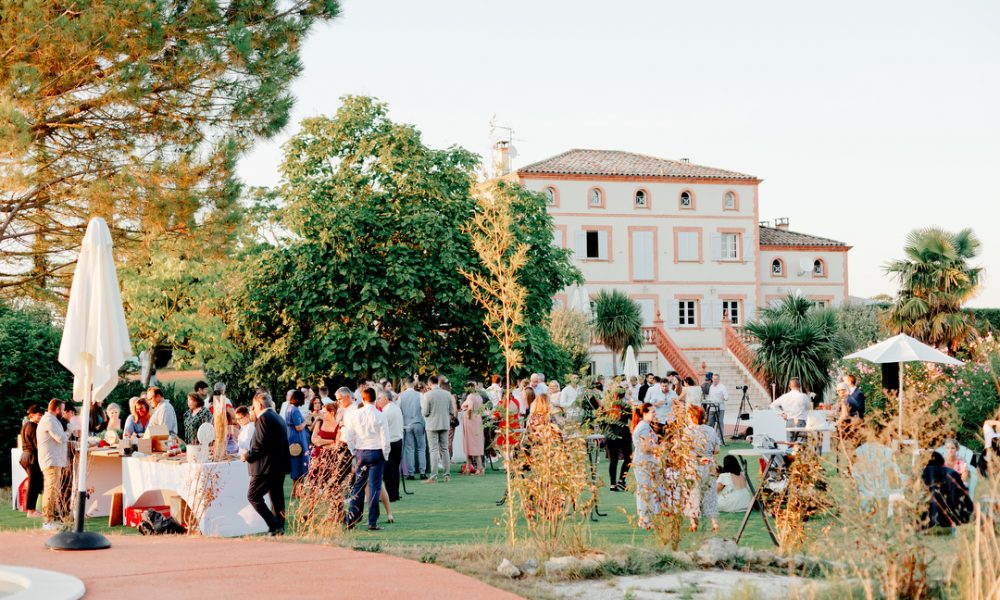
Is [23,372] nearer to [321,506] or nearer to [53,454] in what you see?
[53,454]

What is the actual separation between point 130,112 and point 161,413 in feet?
13.5

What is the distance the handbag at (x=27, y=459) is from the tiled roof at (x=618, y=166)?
1452 inches

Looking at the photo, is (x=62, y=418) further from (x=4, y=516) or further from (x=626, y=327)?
(x=626, y=327)

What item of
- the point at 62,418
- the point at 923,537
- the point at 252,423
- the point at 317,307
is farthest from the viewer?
the point at 317,307

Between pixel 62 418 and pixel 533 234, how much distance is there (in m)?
19.5

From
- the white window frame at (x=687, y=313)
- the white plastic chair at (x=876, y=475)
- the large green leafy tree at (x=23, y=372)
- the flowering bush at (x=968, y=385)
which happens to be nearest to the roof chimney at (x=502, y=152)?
the white window frame at (x=687, y=313)

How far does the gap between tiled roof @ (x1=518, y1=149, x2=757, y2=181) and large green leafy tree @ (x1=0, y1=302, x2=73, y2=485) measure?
3359cm

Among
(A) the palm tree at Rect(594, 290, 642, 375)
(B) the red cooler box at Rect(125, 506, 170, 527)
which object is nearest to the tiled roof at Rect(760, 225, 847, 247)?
(A) the palm tree at Rect(594, 290, 642, 375)

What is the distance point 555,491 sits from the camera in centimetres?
898

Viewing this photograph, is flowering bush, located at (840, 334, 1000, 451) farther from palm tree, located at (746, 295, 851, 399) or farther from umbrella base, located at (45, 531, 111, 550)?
umbrella base, located at (45, 531, 111, 550)

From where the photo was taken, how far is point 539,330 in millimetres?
28531

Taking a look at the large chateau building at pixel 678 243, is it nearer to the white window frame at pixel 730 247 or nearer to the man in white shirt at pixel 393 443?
the white window frame at pixel 730 247

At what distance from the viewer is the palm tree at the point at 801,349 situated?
1213 inches

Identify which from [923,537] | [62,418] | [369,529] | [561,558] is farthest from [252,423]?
[923,537]
